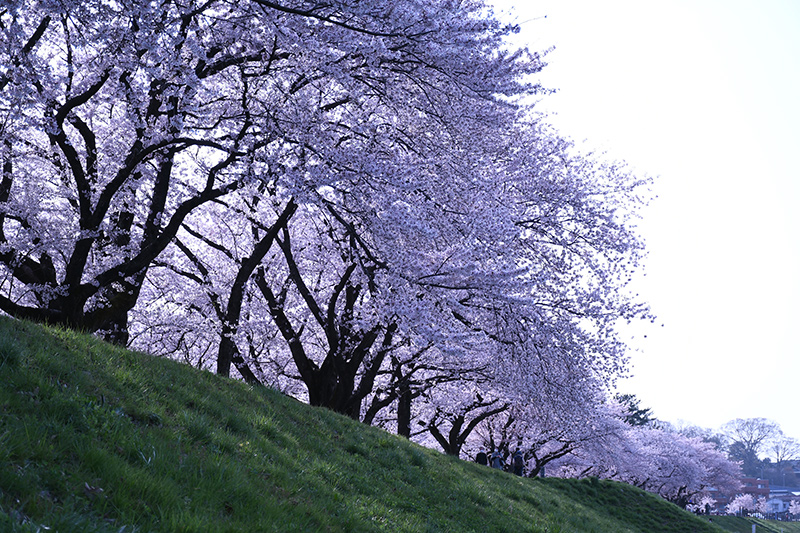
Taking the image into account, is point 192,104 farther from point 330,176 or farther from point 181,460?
point 181,460

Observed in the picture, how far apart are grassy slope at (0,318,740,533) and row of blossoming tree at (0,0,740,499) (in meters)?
2.61

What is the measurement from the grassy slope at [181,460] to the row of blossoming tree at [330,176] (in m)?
2.61

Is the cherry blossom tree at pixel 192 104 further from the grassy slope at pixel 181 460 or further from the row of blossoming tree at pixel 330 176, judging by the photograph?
the grassy slope at pixel 181 460

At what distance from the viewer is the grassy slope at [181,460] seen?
425 cm

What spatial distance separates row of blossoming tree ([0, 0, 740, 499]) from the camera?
34.0 feet

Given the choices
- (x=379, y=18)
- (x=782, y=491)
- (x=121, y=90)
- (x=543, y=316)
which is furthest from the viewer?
(x=782, y=491)

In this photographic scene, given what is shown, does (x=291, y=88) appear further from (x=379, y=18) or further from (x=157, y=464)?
(x=157, y=464)

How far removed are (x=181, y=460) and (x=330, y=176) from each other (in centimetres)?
585

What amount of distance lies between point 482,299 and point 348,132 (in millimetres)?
4699

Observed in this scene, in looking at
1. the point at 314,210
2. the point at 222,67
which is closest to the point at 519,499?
the point at 314,210

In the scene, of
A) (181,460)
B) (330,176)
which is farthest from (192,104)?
(181,460)

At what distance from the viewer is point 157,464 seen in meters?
5.12

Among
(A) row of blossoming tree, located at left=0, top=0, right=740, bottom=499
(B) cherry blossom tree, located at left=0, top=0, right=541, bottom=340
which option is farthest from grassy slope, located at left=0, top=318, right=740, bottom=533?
(B) cherry blossom tree, located at left=0, top=0, right=541, bottom=340

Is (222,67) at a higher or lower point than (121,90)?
higher
